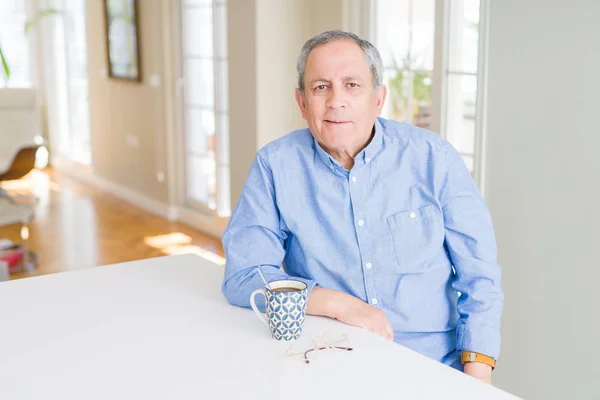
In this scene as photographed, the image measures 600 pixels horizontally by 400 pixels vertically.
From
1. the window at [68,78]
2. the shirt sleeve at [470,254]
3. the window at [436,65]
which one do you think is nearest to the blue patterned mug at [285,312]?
the shirt sleeve at [470,254]

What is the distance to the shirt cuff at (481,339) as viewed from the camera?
1755 mm

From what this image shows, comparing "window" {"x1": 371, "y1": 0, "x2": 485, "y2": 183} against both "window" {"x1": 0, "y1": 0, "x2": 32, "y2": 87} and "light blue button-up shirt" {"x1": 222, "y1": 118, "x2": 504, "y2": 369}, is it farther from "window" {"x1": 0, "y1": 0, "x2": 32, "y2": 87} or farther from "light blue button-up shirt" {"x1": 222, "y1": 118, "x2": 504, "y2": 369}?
"window" {"x1": 0, "y1": 0, "x2": 32, "y2": 87}

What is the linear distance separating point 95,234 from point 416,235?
14.0ft

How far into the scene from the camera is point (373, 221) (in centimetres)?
181

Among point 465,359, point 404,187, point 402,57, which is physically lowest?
point 465,359

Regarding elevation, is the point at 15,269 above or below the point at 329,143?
below

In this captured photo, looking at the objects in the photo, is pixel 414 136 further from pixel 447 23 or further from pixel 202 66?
pixel 202 66

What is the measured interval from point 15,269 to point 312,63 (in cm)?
349

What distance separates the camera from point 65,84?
8.08m

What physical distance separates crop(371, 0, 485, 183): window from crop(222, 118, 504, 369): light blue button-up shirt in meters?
1.35

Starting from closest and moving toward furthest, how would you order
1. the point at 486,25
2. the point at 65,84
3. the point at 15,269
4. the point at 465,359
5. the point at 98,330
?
the point at 98,330 → the point at 465,359 → the point at 486,25 → the point at 15,269 → the point at 65,84

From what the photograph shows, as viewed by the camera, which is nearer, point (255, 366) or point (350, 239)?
point (255, 366)

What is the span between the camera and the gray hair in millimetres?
1794

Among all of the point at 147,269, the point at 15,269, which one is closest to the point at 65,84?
the point at 15,269
